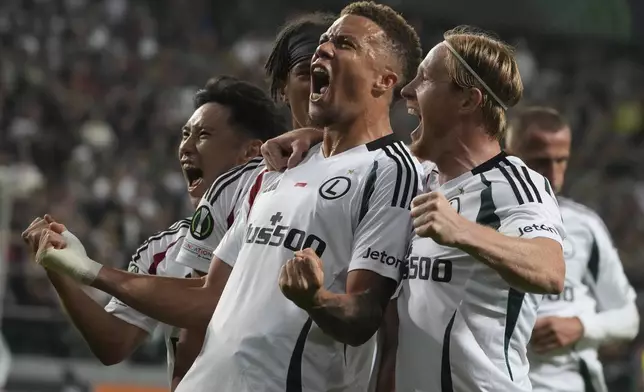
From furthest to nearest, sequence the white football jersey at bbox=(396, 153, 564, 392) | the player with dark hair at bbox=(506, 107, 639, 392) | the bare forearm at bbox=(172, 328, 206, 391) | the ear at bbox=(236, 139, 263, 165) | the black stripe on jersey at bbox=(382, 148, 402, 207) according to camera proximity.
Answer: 1. the player with dark hair at bbox=(506, 107, 639, 392)
2. the ear at bbox=(236, 139, 263, 165)
3. the bare forearm at bbox=(172, 328, 206, 391)
4. the black stripe on jersey at bbox=(382, 148, 402, 207)
5. the white football jersey at bbox=(396, 153, 564, 392)

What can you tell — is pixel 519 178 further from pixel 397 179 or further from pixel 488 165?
pixel 397 179

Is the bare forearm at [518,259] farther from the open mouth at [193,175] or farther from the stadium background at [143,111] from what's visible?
the stadium background at [143,111]

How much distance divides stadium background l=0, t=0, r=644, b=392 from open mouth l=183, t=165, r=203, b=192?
4753 millimetres

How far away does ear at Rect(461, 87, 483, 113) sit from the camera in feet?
11.9

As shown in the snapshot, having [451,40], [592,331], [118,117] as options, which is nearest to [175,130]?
[118,117]

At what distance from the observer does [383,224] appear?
3.45 m

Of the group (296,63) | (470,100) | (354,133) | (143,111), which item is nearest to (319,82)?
(354,133)

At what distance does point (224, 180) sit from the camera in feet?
13.7

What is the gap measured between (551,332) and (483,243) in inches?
95.3

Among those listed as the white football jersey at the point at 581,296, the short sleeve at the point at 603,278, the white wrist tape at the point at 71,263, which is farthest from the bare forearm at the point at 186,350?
the short sleeve at the point at 603,278

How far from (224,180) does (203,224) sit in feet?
0.59

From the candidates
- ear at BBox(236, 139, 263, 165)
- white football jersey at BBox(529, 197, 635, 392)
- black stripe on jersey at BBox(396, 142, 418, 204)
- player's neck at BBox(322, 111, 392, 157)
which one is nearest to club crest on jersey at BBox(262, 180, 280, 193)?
player's neck at BBox(322, 111, 392, 157)

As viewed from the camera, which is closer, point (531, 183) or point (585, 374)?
point (531, 183)

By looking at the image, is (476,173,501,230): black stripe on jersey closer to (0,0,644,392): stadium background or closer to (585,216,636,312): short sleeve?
(585,216,636,312): short sleeve
